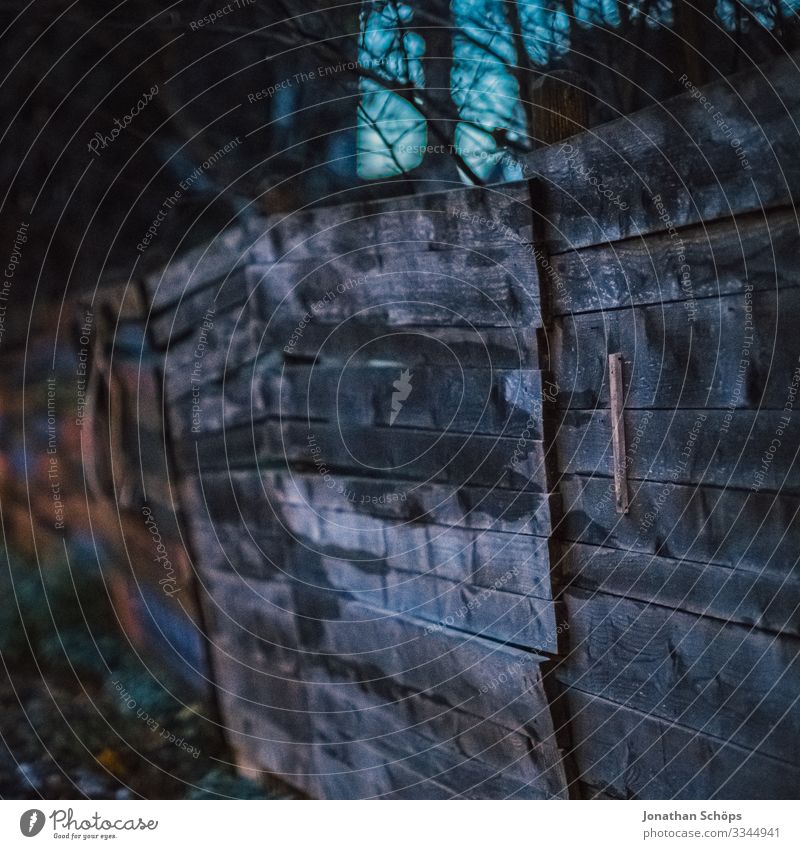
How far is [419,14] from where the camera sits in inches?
31.9

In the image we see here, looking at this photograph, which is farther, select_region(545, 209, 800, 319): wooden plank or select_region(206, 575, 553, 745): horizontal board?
select_region(206, 575, 553, 745): horizontal board

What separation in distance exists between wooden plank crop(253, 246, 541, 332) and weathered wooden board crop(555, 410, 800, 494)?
0.40 ft

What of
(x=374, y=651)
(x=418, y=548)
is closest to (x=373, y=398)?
(x=418, y=548)

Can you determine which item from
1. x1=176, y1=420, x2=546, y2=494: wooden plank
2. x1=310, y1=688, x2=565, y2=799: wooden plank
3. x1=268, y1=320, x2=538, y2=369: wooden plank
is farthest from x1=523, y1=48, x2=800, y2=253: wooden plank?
x1=310, y1=688, x2=565, y2=799: wooden plank

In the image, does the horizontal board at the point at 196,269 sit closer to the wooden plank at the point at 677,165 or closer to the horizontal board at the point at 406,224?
the horizontal board at the point at 406,224

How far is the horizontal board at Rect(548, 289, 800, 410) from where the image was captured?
70cm

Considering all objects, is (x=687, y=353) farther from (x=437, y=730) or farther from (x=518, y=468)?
(x=437, y=730)

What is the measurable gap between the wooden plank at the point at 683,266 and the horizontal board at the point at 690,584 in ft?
0.74

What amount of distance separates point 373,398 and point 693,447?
32 cm

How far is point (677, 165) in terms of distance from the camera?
0.73 meters

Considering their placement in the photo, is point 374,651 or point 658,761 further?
point 374,651

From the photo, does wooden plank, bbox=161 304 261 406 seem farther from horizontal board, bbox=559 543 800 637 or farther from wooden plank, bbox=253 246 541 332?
horizontal board, bbox=559 543 800 637

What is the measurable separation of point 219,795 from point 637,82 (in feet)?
2.69

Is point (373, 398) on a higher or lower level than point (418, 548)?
higher
